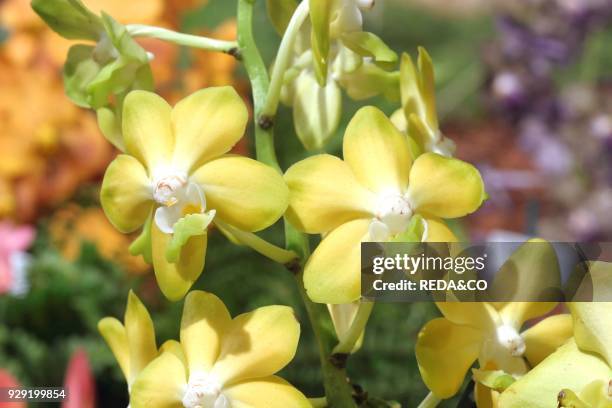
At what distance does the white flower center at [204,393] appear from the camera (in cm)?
35

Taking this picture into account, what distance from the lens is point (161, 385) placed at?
13.8 inches

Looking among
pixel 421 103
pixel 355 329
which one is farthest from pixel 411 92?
pixel 355 329

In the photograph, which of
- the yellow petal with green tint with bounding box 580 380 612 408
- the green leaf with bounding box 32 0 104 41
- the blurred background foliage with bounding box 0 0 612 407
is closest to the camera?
the yellow petal with green tint with bounding box 580 380 612 408

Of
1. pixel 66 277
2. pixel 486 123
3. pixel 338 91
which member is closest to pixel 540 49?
pixel 66 277

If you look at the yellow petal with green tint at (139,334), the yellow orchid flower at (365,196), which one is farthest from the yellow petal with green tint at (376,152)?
the yellow petal with green tint at (139,334)

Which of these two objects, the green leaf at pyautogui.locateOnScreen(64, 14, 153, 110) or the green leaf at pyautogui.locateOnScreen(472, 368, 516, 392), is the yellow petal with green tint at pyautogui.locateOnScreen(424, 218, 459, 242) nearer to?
the green leaf at pyautogui.locateOnScreen(472, 368, 516, 392)

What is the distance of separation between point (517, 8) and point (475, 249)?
108 cm

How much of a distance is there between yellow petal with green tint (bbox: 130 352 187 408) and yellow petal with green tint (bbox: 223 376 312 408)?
0.07 feet

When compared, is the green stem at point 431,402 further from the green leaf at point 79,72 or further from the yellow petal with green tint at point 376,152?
the green leaf at point 79,72

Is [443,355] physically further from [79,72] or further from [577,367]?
[79,72]

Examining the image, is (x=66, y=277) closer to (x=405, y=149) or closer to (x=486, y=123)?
(x=405, y=149)

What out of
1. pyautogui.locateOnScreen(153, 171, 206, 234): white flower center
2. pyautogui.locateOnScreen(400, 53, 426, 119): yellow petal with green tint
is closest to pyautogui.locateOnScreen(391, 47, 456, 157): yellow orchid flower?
pyautogui.locateOnScreen(400, 53, 426, 119): yellow petal with green tint

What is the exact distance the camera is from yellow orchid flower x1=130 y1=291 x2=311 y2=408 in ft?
1.15

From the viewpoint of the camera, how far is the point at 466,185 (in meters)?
0.35
